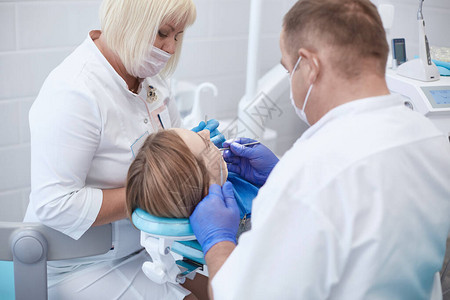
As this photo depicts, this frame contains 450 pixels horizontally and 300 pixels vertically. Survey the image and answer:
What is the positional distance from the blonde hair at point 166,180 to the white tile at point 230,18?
1724 mm

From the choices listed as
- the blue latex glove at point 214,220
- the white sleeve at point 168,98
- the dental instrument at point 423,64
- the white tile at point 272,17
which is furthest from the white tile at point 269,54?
the blue latex glove at point 214,220

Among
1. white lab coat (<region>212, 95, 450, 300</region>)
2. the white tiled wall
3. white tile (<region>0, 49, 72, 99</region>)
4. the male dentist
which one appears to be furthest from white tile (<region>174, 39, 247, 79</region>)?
white lab coat (<region>212, 95, 450, 300</region>)

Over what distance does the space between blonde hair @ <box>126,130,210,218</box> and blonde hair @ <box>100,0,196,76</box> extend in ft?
1.13

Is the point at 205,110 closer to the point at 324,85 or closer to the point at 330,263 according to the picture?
the point at 324,85

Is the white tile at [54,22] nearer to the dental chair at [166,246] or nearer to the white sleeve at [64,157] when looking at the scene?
the white sleeve at [64,157]

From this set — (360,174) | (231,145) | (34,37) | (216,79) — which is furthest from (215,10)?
(360,174)

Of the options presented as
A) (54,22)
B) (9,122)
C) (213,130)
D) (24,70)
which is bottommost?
(9,122)

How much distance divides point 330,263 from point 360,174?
0.18 metres

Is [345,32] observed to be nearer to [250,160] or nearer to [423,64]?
[250,160]

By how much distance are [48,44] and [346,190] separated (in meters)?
1.94

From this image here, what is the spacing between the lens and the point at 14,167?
2539mm

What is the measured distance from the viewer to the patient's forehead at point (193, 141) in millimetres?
1488

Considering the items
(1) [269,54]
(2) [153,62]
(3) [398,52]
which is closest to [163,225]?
(2) [153,62]

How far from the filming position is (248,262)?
1.01 metres
